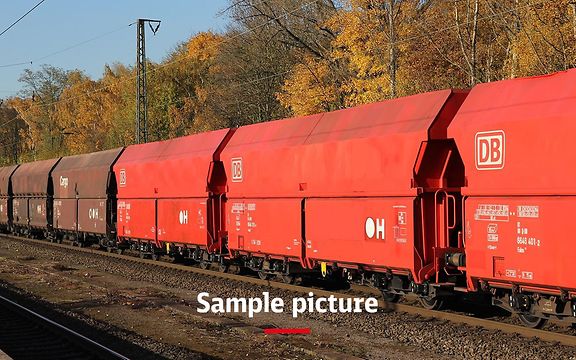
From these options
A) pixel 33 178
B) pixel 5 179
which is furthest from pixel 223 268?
pixel 5 179

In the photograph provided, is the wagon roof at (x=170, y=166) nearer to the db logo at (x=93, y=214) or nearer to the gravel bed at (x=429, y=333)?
the db logo at (x=93, y=214)

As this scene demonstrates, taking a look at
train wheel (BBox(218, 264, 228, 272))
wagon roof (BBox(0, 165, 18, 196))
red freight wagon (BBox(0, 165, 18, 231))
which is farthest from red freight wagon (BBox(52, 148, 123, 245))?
wagon roof (BBox(0, 165, 18, 196))

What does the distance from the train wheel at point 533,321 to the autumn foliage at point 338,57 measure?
1393cm

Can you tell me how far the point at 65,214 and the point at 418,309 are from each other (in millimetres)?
24421

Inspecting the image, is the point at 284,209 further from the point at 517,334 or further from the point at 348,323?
the point at 517,334

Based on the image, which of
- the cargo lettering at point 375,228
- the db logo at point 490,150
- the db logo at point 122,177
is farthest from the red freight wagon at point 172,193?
the db logo at point 490,150

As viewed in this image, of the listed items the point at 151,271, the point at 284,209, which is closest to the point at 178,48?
the point at 151,271

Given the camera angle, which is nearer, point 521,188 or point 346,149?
point 521,188

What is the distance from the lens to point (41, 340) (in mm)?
11922

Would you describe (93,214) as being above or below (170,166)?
below

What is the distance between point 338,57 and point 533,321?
2813 cm

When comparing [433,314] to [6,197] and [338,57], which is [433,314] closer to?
[338,57]

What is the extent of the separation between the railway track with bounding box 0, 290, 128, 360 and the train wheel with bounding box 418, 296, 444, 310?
6.00 m

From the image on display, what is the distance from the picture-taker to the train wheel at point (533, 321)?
36.5 ft
